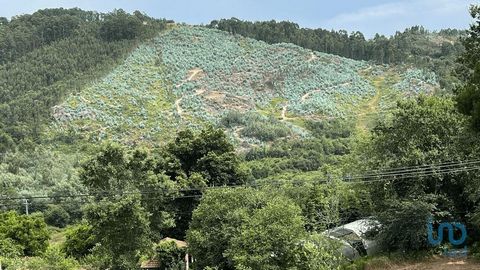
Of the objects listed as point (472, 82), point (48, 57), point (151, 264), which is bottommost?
point (151, 264)

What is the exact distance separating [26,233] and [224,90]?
267ft

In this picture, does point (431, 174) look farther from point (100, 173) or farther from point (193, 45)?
point (193, 45)

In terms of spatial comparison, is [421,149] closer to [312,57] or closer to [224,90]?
[224,90]

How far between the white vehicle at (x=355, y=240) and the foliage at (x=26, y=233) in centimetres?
2022

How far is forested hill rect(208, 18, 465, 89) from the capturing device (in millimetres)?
140750

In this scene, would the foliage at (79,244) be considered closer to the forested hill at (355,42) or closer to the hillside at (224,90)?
the hillside at (224,90)

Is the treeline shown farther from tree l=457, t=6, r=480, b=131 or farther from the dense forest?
tree l=457, t=6, r=480, b=131

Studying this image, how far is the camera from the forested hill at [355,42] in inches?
5541

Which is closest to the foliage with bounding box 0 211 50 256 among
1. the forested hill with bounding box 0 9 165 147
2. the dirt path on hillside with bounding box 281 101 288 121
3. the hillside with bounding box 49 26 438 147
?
the forested hill with bounding box 0 9 165 147

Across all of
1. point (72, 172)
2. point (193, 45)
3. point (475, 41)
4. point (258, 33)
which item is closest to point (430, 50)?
point (258, 33)

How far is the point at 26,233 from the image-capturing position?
1508 inches

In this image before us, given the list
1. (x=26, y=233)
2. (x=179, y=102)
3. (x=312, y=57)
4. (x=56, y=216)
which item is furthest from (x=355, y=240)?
(x=312, y=57)

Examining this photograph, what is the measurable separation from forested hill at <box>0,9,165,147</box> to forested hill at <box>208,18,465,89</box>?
26.1m

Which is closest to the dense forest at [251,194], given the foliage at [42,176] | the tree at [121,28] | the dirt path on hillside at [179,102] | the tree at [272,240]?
the tree at [272,240]
